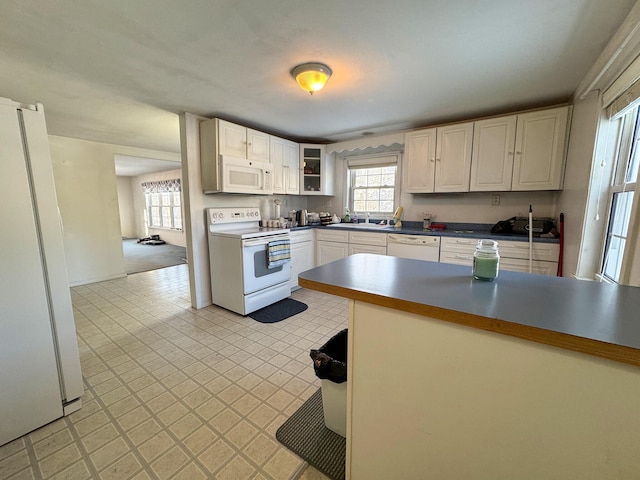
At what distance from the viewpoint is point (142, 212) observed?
836cm

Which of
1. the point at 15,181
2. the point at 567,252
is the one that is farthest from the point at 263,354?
Result: the point at 567,252

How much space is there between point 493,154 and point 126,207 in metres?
10.2

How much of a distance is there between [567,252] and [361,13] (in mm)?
2574

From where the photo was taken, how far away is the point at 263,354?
2.20 meters

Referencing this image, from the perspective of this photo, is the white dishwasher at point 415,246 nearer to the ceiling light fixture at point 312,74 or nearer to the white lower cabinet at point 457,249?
the white lower cabinet at point 457,249

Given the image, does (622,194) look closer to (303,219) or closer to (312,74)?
(312,74)

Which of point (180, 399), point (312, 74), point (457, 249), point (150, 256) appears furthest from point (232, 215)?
point (150, 256)

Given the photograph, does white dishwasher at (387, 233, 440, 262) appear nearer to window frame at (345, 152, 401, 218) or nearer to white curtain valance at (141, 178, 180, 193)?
window frame at (345, 152, 401, 218)

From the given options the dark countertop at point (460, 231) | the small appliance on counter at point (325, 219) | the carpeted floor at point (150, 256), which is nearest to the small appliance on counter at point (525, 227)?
the dark countertop at point (460, 231)

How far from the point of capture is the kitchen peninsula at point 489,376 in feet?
1.97

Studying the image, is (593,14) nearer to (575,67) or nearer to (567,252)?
(575,67)

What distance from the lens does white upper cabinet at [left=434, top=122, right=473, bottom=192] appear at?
301 cm

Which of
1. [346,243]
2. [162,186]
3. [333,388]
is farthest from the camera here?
[162,186]

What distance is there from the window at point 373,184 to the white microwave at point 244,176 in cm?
149
